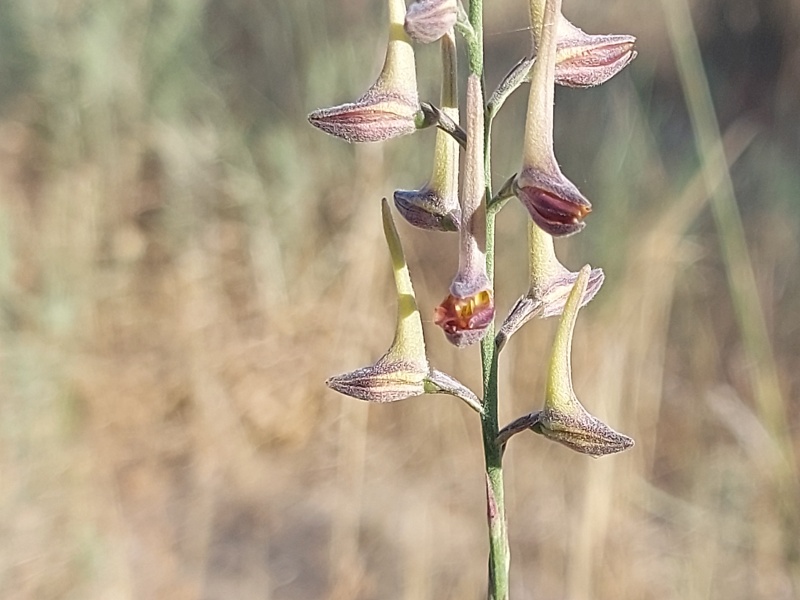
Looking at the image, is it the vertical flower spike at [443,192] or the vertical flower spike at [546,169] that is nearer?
the vertical flower spike at [546,169]

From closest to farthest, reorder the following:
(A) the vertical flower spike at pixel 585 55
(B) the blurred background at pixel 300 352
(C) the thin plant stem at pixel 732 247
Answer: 1. (A) the vertical flower spike at pixel 585 55
2. (C) the thin plant stem at pixel 732 247
3. (B) the blurred background at pixel 300 352

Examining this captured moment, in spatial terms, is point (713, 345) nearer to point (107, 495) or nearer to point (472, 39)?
point (107, 495)

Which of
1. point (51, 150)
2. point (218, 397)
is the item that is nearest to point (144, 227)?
point (51, 150)

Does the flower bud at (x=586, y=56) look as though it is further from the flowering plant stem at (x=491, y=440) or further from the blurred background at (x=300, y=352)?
the blurred background at (x=300, y=352)

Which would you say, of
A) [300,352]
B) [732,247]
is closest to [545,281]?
[732,247]

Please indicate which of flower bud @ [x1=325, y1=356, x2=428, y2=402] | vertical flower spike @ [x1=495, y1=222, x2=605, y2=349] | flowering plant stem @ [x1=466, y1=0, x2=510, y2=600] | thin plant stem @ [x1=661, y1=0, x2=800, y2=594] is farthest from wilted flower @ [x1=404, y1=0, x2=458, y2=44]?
thin plant stem @ [x1=661, y1=0, x2=800, y2=594]

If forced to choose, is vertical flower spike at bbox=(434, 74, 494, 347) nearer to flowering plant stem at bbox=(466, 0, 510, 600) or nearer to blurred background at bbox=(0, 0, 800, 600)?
flowering plant stem at bbox=(466, 0, 510, 600)

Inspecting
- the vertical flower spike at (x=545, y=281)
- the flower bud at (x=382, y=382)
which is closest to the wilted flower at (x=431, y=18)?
the vertical flower spike at (x=545, y=281)
